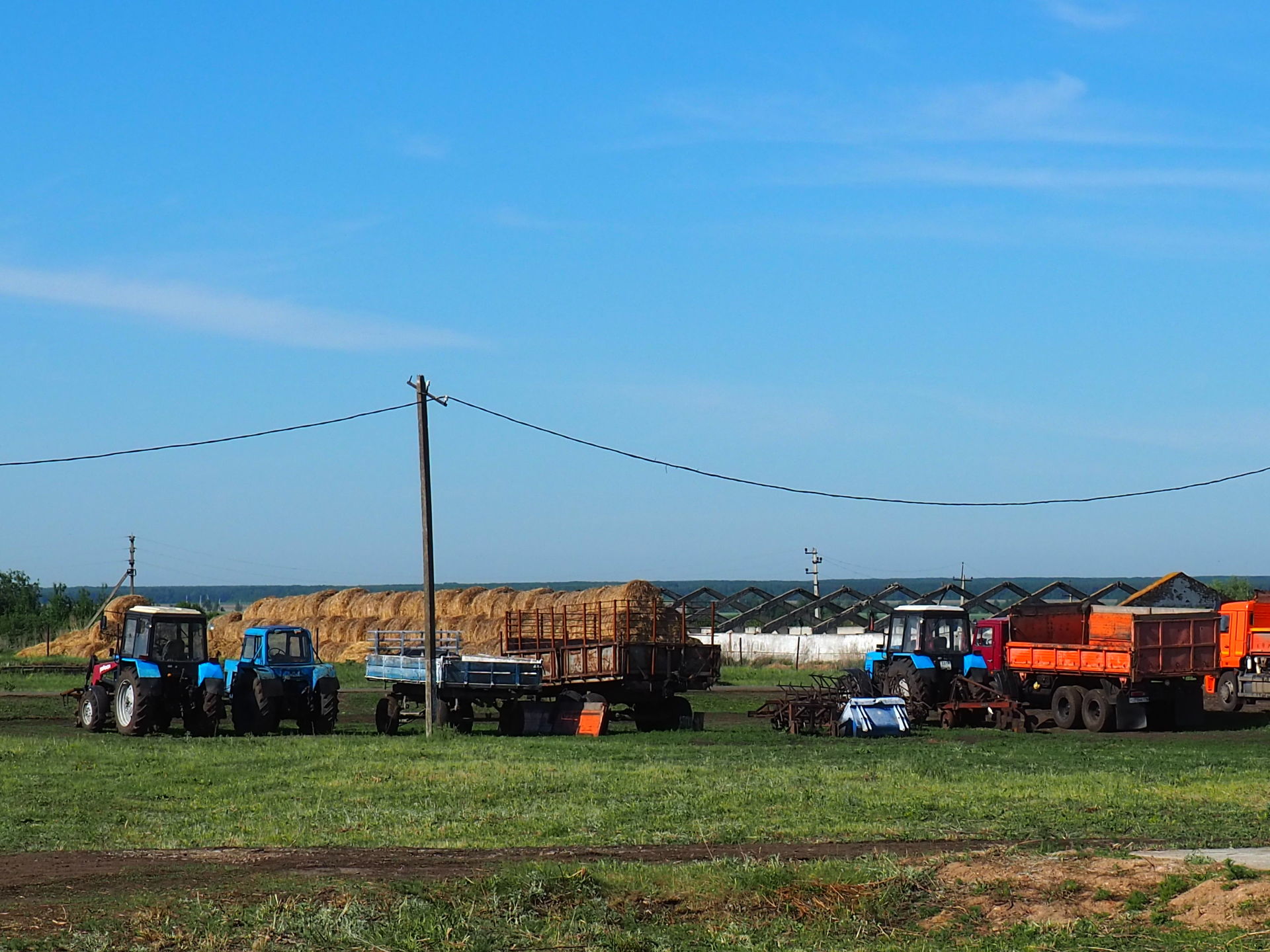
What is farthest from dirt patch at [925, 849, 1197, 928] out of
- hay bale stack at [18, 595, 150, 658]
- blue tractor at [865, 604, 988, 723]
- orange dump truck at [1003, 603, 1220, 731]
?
hay bale stack at [18, 595, 150, 658]

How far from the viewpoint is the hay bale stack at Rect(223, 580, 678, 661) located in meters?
50.6

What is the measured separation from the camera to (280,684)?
95.3 ft

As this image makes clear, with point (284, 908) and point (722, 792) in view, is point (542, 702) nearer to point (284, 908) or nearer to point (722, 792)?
point (722, 792)

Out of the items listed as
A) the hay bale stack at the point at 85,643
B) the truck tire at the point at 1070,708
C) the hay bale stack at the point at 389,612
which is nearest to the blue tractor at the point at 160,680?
the truck tire at the point at 1070,708

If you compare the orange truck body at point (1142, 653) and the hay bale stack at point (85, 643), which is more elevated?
the orange truck body at point (1142, 653)

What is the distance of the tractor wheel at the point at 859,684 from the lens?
104ft

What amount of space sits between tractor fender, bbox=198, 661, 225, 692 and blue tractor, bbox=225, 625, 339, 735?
0.42 meters

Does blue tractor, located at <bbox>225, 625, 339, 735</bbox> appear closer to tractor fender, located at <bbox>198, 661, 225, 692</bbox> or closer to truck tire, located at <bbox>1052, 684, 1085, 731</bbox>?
tractor fender, located at <bbox>198, 661, 225, 692</bbox>

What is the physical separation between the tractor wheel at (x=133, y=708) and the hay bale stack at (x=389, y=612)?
1998 cm

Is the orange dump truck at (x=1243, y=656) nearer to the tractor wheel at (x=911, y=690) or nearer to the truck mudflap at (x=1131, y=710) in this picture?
the truck mudflap at (x=1131, y=710)

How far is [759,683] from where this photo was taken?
1914 inches

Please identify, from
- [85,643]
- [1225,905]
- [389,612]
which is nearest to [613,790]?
[1225,905]

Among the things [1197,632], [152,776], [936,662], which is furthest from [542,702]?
[1197,632]

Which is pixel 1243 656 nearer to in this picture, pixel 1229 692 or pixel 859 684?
pixel 1229 692
